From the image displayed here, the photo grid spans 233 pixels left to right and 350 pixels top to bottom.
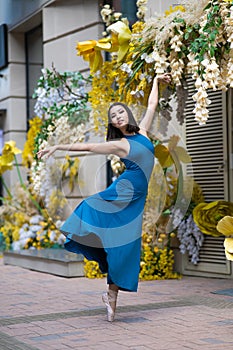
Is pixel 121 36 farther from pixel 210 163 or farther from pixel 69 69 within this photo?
pixel 69 69

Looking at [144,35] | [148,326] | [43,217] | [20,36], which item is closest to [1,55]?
[20,36]

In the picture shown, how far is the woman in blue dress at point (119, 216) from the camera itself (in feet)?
19.1

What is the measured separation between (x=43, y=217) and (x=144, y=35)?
5.06 meters

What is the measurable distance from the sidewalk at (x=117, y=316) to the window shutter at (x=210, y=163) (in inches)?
8.9

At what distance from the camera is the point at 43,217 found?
11172mm

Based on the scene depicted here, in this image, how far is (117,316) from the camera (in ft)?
20.0

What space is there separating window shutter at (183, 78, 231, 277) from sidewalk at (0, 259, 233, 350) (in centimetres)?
23

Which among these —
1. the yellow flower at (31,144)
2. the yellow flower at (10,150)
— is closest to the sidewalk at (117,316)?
the yellow flower at (10,150)

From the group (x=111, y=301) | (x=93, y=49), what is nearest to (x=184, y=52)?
(x=93, y=49)

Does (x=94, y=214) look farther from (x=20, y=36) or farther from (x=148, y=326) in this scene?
(x=20, y=36)

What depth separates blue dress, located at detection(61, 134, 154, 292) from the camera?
5.80 m

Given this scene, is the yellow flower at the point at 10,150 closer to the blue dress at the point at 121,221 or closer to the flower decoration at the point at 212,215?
the flower decoration at the point at 212,215

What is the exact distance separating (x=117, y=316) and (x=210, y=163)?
299 centimetres

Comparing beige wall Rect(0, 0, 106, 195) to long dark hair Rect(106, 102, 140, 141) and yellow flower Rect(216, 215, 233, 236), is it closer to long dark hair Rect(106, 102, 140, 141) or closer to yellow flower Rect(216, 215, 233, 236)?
long dark hair Rect(106, 102, 140, 141)
